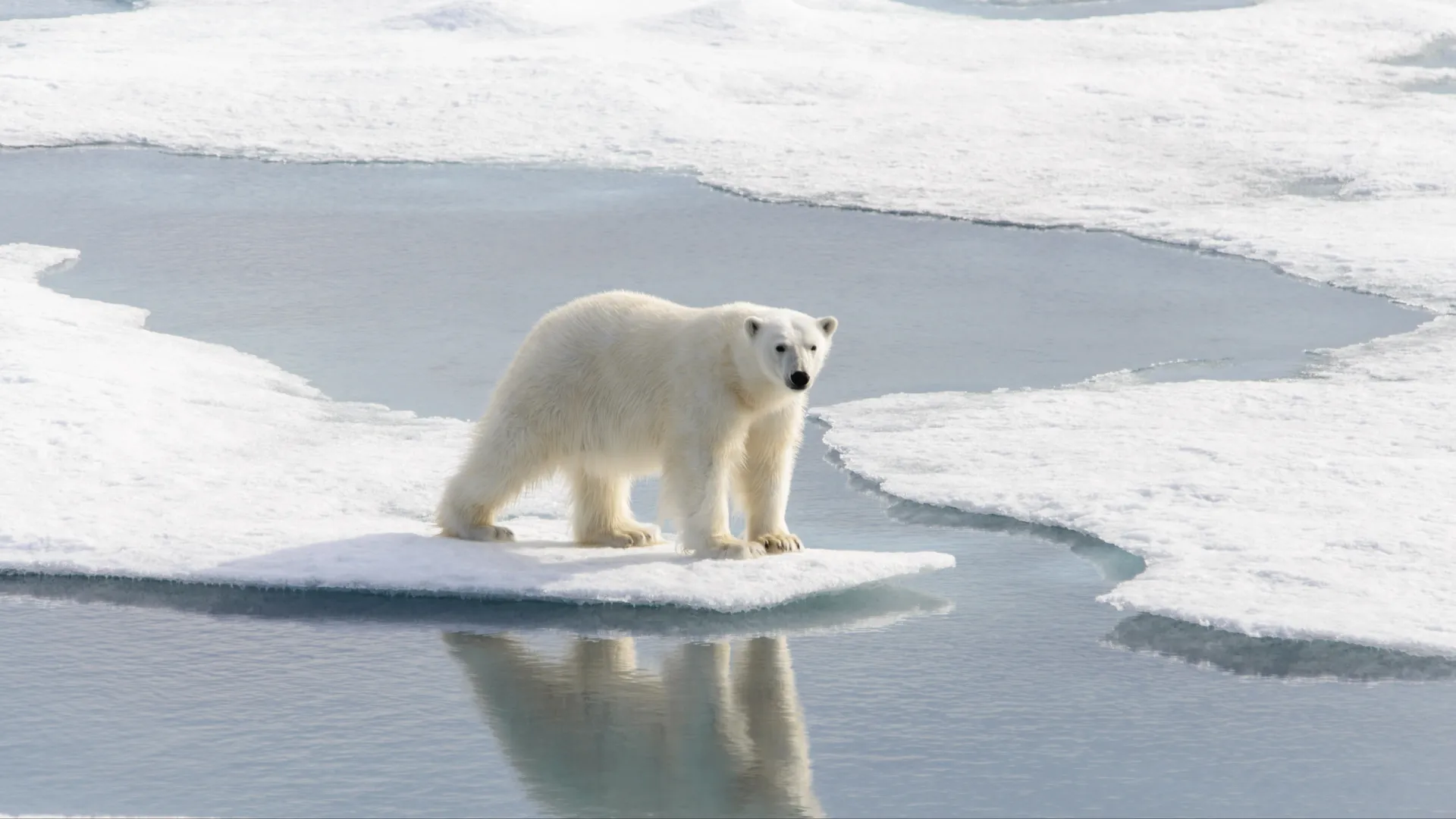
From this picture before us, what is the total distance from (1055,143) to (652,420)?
9564mm

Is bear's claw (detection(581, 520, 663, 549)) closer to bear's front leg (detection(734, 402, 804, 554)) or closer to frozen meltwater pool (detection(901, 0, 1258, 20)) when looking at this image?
bear's front leg (detection(734, 402, 804, 554))

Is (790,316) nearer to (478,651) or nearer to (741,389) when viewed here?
(741,389)

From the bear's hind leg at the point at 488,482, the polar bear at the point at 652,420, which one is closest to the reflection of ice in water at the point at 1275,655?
the polar bear at the point at 652,420

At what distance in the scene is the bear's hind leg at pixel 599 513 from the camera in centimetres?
603

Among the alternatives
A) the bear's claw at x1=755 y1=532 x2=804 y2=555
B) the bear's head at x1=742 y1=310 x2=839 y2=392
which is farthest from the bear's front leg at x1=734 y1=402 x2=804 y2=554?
the bear's head at x1=742 y1=310 x2=839 y2=392

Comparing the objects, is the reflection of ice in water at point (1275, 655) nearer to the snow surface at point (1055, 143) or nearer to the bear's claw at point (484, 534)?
the snow surface at point (1055, 143)

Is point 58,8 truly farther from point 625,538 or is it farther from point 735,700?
point 735,700

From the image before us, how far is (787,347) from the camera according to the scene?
5402 millimetres

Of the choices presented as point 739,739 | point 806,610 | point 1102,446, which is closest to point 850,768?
point 739,739

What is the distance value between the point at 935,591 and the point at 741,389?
3.03 ft

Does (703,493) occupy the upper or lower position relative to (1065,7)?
lower

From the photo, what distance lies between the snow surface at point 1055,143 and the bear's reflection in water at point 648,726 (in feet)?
4.54

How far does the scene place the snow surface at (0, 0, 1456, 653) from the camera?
20.9 ft

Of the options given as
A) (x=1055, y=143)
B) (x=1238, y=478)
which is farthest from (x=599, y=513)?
(x=1055, y=143)
